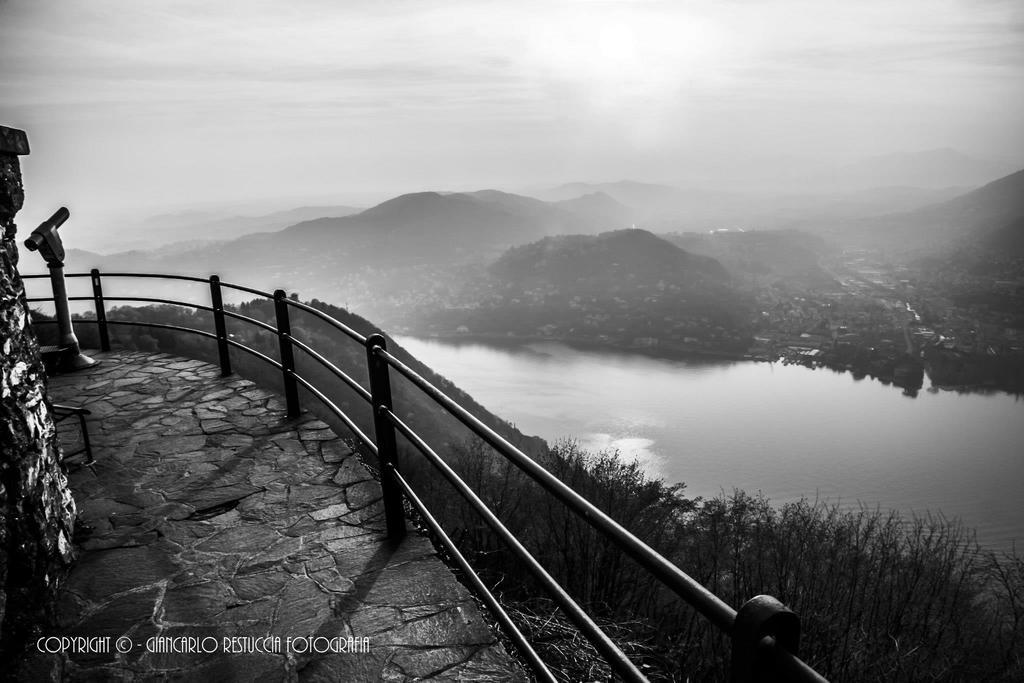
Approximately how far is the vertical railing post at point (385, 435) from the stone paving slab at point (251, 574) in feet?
0.36

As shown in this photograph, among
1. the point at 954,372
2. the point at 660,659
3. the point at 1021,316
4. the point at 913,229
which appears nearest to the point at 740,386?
the point at 954,372

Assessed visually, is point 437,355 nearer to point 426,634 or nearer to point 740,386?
point 740,386

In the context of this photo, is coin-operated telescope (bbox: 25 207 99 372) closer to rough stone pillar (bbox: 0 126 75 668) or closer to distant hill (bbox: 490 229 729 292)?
rough stone pillar (bbox: 0 126 75 668)

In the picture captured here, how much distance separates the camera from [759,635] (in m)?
0.80

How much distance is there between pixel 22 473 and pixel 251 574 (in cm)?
100

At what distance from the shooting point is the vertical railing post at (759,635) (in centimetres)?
80

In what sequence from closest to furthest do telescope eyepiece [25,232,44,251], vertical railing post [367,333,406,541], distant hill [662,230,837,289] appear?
1. vertical railing post [367,333,406,541]
2. telescope eyepiece [25,232,44,251]
3. distant hill [662,230,837,289]

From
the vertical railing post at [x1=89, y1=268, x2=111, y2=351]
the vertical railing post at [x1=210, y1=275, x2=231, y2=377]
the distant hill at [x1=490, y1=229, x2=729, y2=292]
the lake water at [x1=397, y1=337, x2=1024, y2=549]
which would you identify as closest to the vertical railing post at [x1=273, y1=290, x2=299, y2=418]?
the vertical railing post at [x1=210, y1=275, x2=231, y2=377]

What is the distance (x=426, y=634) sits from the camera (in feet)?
7.63

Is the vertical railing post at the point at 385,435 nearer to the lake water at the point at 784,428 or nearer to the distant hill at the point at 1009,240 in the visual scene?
the lake water at the point at 784,428

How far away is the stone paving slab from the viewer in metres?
2.21

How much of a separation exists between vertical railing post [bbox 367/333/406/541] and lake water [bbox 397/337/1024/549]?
51.3 m

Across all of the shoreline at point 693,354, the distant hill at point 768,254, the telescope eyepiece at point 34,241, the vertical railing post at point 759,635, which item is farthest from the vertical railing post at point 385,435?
the distant hill at point 768,254

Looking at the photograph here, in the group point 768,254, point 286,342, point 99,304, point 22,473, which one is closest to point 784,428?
point 99,304
